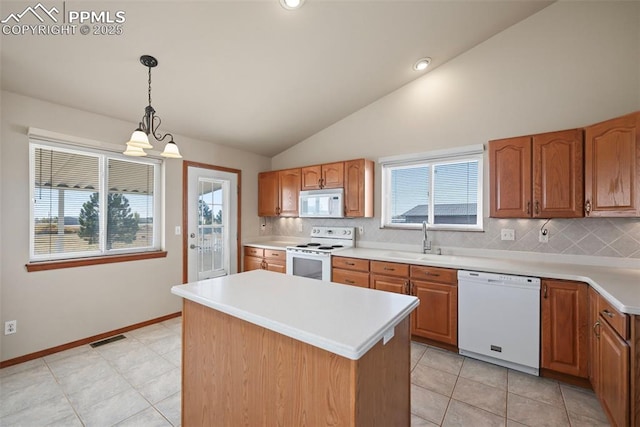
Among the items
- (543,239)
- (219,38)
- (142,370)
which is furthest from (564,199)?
(142,370)

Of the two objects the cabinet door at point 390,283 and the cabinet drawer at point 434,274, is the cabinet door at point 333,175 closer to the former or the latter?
the cabinet door at point 390,283

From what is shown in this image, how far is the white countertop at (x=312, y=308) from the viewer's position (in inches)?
39.7

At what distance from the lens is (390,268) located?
2.97m

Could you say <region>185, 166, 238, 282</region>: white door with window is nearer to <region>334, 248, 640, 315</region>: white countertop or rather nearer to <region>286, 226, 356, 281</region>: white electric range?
<region>286, 226, 356, 281</region>: white electric range

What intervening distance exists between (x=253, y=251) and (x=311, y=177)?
5.01ft

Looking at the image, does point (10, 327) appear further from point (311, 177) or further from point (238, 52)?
point (311, 177)

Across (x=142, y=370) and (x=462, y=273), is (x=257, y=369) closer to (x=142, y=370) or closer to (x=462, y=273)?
(x=142, y=370)

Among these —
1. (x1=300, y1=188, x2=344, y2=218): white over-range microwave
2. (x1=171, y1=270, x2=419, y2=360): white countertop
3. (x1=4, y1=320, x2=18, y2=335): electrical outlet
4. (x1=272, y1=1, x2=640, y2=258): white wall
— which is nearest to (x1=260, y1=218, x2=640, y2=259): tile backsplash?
(x1=272, y1=1, x2=640, y2=258): white wall

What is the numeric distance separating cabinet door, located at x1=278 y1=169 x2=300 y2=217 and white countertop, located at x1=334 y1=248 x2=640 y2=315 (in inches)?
56.9

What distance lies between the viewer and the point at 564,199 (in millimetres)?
2352

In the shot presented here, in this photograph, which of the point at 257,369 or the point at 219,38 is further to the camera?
the point at 219,38

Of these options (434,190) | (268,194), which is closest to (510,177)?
(434,190)

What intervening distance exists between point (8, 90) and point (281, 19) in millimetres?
2537

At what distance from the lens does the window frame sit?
8.44 ft
